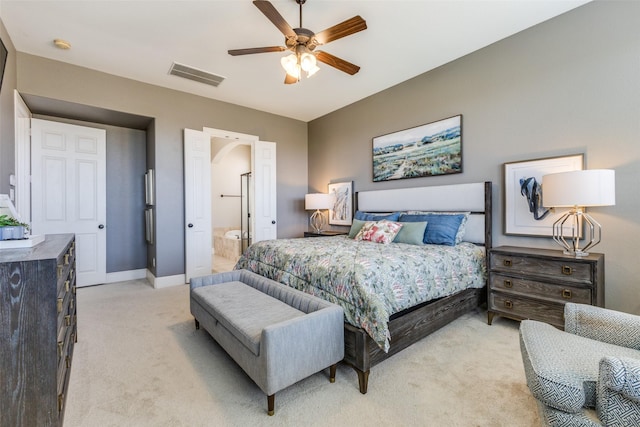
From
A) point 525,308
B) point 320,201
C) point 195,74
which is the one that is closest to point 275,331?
point 525,308

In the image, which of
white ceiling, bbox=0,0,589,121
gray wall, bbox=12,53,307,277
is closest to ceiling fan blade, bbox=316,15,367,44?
white ceiling, bbox=0,0,589,121

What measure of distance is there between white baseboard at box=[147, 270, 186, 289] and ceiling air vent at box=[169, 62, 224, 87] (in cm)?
279

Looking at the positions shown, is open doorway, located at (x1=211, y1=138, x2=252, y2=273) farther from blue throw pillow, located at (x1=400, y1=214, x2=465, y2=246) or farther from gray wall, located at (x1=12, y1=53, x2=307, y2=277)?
blue throw pillow, located at (x1=400, y1=214, x2=465, y2=246)

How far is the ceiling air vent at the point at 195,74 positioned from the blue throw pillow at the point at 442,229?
3273 mm

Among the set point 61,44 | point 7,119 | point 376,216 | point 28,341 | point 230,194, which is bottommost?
point 28,341

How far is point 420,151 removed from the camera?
384 cm

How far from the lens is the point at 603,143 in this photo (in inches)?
98.1

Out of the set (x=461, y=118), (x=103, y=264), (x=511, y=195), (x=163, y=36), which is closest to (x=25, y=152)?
(x=103, y=264)

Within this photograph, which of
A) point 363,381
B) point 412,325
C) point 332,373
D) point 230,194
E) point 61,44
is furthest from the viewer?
point 230,194

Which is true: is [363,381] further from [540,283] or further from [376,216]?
[376,216]

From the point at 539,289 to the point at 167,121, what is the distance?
4.84 metres

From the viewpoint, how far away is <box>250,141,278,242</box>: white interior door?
4.95 m

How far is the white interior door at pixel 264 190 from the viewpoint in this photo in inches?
195

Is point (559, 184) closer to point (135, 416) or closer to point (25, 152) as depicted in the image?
point (135, 416)
